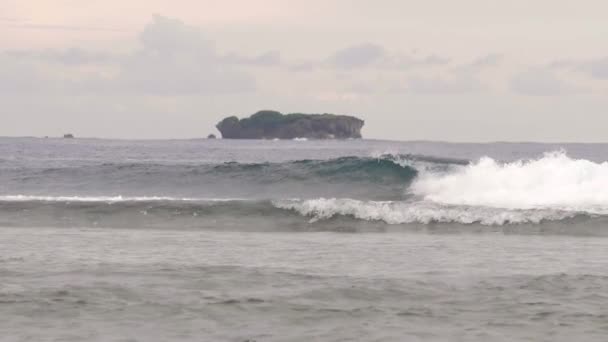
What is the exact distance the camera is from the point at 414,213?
22.5 m

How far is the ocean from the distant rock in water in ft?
333

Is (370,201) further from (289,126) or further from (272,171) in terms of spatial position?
(289,126)

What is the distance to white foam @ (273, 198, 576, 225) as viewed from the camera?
2170cm

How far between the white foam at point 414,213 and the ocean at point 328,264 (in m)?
0.05

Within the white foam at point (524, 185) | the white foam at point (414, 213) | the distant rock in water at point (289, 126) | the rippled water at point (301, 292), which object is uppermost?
the distant rock in water at point (289, 126)

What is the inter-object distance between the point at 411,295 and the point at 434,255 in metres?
4.01

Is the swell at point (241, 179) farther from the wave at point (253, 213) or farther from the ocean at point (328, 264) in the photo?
the wave at point (253, 213)

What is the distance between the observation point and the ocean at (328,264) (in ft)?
31.8

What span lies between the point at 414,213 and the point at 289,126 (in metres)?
110

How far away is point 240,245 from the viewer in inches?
671

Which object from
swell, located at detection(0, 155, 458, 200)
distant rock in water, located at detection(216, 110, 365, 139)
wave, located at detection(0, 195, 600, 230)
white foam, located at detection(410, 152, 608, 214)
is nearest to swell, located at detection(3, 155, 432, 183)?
swell, located at detection(0, 155, 458, 200)

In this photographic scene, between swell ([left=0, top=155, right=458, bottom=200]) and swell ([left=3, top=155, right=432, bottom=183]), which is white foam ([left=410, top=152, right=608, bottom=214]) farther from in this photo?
swell ([left=3, top=155, right=432, bottom=183])

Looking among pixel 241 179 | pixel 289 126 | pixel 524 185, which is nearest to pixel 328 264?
pixel 524 185

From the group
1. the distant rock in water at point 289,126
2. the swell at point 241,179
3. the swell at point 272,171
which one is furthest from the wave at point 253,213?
the distant rock in water at point 289,126
